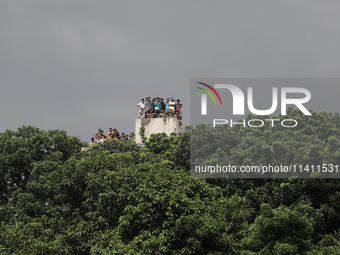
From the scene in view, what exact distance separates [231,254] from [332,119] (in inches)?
342

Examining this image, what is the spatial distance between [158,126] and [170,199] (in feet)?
33.8

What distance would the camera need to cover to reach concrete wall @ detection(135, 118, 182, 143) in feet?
82.2

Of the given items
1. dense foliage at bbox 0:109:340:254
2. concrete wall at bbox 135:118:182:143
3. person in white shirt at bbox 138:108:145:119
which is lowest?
dense foliage at bbox 0:109:340:254

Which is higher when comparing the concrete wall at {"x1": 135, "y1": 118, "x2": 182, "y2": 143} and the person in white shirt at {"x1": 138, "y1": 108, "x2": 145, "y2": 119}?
the person in white shirt at {"x1": 138, "y1": 108, "x2": 145, "y2": 119}

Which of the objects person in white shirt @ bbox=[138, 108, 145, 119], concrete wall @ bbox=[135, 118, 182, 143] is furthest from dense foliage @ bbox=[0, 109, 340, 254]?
person in white shirt @ bbox=[138, 108, 145, 119]

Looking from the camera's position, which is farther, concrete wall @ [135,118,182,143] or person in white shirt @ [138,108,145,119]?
person in white shirt @ [138,108,145,119]

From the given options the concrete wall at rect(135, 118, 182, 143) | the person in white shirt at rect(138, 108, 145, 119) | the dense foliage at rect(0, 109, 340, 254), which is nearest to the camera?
the dense foliage at rect(0, 109, 340, 254)

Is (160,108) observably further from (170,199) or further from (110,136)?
(170,199)

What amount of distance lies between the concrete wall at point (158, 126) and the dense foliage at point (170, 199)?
2909mm

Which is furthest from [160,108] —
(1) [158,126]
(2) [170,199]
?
(2) [170,199]

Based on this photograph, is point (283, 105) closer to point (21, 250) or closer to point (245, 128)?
point (245, 128)

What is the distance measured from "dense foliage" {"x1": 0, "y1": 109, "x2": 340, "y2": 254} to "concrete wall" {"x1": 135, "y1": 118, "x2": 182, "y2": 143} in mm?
2909

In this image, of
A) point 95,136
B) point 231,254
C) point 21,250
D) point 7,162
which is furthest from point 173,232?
point 95,136

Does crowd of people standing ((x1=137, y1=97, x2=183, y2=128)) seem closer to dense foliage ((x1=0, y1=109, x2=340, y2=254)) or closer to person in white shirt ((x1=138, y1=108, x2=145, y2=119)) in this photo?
person in white shirt ((x1=138, y1=108, x2=145, y2=119))
